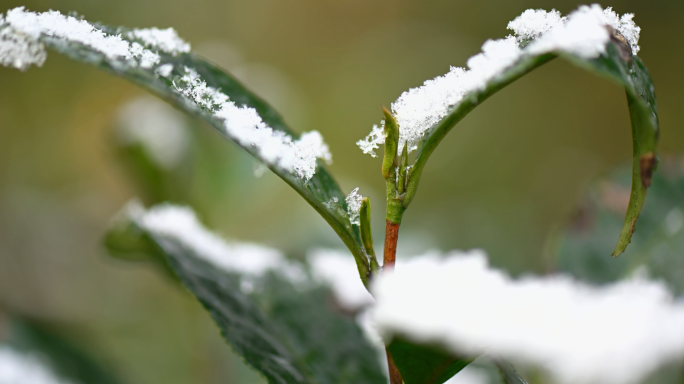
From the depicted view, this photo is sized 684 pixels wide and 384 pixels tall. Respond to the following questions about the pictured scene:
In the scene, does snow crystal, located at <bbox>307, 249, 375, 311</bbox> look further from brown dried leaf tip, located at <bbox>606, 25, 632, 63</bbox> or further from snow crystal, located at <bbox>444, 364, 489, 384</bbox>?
brown dried leaf tip, located at <bbox>606, 25, 632, 63</bbox>

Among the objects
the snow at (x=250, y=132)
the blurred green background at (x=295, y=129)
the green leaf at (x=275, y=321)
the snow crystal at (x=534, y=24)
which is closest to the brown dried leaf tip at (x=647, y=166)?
the snow crystal at (x=534, y=24)

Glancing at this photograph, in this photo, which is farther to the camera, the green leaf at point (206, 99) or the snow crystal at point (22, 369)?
the snow crystal at point (22, 369)

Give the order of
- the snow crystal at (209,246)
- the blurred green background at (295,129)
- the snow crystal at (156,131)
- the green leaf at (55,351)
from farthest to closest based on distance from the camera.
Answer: the blurred green background at (295,129), the snow crystal at (156,131), the green leaf at (55,351), the snow crystal at (209,246)

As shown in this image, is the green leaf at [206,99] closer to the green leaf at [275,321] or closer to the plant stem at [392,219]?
the plant stem at [392,219]

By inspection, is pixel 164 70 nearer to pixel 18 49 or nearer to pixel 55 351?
pixel 18 49

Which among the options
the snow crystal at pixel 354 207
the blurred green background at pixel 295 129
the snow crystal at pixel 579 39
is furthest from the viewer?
the blurred green background at pixel 295 129

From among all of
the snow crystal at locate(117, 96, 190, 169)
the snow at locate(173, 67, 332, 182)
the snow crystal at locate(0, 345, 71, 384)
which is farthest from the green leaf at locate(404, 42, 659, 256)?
the snow crystal at locate(117, 96, 190, 169)

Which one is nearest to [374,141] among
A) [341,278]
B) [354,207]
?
[354,207]
